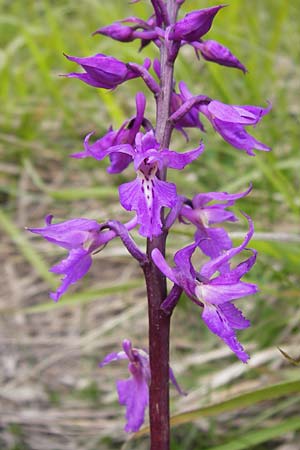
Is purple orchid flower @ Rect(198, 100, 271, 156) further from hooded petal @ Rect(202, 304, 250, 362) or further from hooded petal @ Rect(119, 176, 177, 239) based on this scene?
hooded petal @ Rect(202, 304, 250, 362)

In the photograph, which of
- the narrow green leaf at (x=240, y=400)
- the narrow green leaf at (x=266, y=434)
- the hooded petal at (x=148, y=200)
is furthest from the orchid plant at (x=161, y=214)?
the narrow green leaf at (x=266, y=434)

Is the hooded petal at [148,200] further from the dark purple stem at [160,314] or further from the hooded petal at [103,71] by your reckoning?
the hooded petal at [103,71]

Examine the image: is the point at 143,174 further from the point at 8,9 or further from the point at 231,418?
the point at 8,9

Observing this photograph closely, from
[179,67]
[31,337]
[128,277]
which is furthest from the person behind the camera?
[179,67]

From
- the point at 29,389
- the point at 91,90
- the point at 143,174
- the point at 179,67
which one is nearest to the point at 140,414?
the point at 143,174

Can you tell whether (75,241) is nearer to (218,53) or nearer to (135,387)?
(135,387)

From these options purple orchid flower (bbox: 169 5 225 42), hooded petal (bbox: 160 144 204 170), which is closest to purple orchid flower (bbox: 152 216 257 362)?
hooded petal (bbox: 160 144 204 170)
